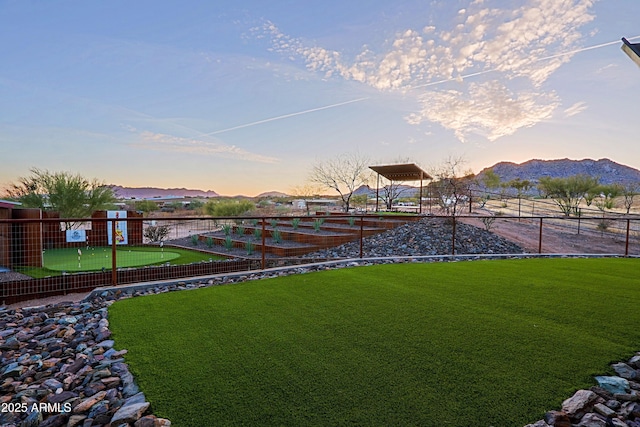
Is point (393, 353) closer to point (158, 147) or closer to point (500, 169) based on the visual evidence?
point (158, 147)

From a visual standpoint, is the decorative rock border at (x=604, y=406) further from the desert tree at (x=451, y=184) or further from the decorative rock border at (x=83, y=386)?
the desert tree at (x=451, y=184)

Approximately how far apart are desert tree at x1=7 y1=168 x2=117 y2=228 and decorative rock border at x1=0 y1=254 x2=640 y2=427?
8.54 metres

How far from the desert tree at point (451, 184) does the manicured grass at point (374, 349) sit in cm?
993

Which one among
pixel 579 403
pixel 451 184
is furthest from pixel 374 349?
pixel 451 184

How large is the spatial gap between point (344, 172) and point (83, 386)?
676 inches

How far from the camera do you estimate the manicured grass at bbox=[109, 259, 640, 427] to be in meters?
1.68

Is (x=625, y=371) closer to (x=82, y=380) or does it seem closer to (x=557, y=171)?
A: (x=82, y=380)

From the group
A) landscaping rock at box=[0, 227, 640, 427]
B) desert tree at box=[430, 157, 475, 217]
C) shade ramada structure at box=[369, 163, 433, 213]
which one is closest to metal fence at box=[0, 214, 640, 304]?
landscaping rock at box=[0, 227, 640, 427]

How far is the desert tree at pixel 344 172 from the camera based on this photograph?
1838 centimetres

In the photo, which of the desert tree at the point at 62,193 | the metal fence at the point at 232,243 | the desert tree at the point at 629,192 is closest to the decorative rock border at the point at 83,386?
the metal fence at the point at 232,243

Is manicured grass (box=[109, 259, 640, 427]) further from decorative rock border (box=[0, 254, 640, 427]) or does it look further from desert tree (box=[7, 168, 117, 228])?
desert tree (box=[7, 168, 117, 228])

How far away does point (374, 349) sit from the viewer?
237 centimetres

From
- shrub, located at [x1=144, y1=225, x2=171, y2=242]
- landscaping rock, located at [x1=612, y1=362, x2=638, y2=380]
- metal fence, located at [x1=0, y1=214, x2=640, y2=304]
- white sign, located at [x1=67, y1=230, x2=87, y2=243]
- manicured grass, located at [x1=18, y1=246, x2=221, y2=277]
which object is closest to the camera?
landscaping rock, located at [x1=612, y1=362, x2=638, y2=380]

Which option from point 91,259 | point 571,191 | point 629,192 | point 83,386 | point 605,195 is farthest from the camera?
Result: point 605,195
